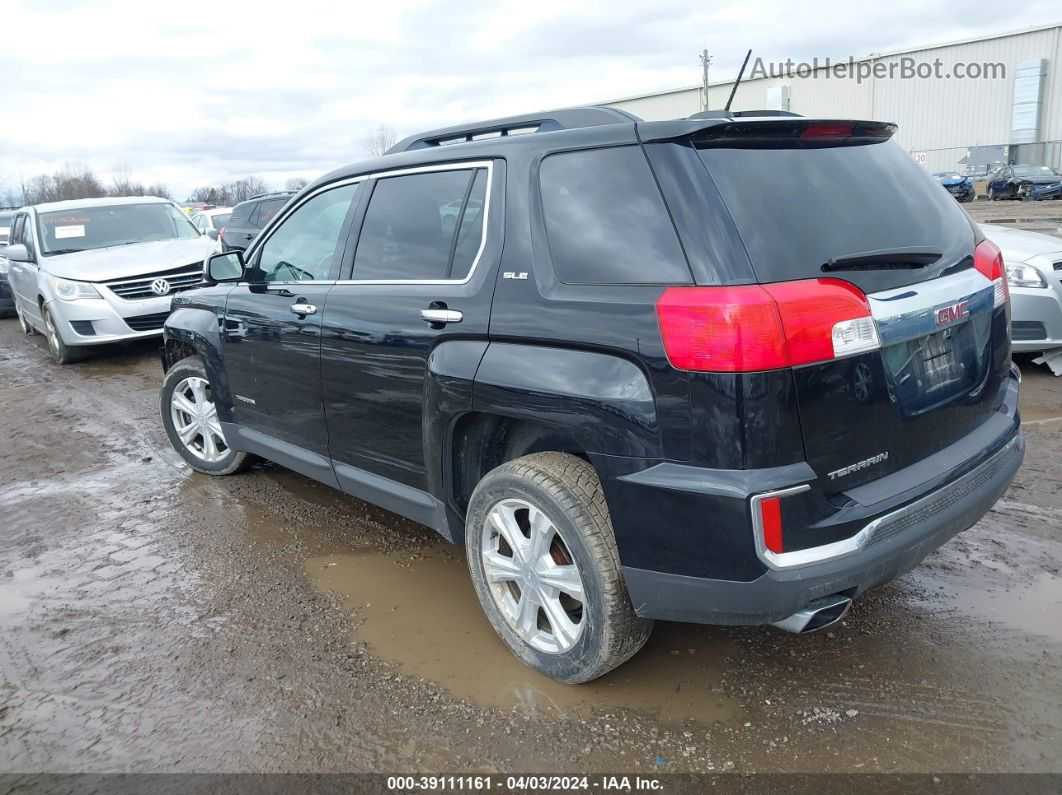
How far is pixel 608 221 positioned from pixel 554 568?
119cm

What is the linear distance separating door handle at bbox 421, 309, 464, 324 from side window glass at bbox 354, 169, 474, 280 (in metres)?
0.17

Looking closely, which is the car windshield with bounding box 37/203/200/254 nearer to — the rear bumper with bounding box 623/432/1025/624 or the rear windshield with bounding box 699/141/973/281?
the rear windshield with bounding box 699/141/973/281

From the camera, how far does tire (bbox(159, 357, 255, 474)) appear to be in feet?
16.7

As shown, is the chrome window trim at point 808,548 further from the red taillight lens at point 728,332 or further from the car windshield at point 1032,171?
the car windshield at point 1032,171

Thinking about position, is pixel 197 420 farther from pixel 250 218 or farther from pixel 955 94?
pixel 955 94

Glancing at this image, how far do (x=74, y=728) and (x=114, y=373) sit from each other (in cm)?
684

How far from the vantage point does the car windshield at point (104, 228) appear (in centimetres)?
983

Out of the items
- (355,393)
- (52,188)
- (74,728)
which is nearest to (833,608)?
(355,393)

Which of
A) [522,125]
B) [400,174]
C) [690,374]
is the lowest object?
[690,374]

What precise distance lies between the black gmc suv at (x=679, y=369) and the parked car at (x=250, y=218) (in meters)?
11.0

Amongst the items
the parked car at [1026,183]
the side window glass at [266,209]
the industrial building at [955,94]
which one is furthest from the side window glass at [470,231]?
the industrial building at [955,94]

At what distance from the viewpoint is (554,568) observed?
110 inches

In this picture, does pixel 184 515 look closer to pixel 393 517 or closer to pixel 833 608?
pixel 393 517

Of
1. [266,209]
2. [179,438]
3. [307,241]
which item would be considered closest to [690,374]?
[307,241]
